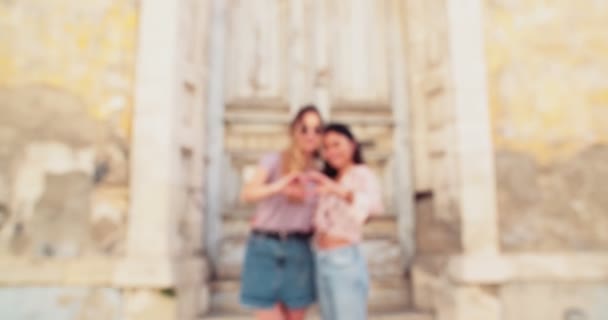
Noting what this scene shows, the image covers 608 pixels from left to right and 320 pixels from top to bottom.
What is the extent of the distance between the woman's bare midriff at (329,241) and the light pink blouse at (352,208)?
14 millimetres

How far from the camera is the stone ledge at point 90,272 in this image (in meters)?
2.54

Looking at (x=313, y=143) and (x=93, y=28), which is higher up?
(x=93, y=28)

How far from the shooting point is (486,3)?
3.11 metres

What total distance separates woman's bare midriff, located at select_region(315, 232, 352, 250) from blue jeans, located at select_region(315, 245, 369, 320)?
0.02 metres

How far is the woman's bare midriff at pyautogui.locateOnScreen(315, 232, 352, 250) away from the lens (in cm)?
184

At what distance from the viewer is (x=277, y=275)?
192 cm

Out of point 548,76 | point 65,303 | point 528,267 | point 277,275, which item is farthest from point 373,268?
point 65,303

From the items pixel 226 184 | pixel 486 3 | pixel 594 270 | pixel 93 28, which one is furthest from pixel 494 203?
pixel 93 28

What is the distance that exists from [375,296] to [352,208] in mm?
1639

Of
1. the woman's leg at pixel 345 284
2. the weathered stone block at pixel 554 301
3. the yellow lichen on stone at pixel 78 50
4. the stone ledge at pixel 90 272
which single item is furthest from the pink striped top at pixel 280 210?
the weathered stone block at pixel 554 301

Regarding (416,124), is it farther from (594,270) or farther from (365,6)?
(594,270)

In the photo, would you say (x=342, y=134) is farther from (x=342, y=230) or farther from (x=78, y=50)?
(x=78, y=50)

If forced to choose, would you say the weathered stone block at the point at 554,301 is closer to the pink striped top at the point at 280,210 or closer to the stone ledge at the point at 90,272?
the pink striped top at the point at 280,210

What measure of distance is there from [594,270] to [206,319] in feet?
7.92
